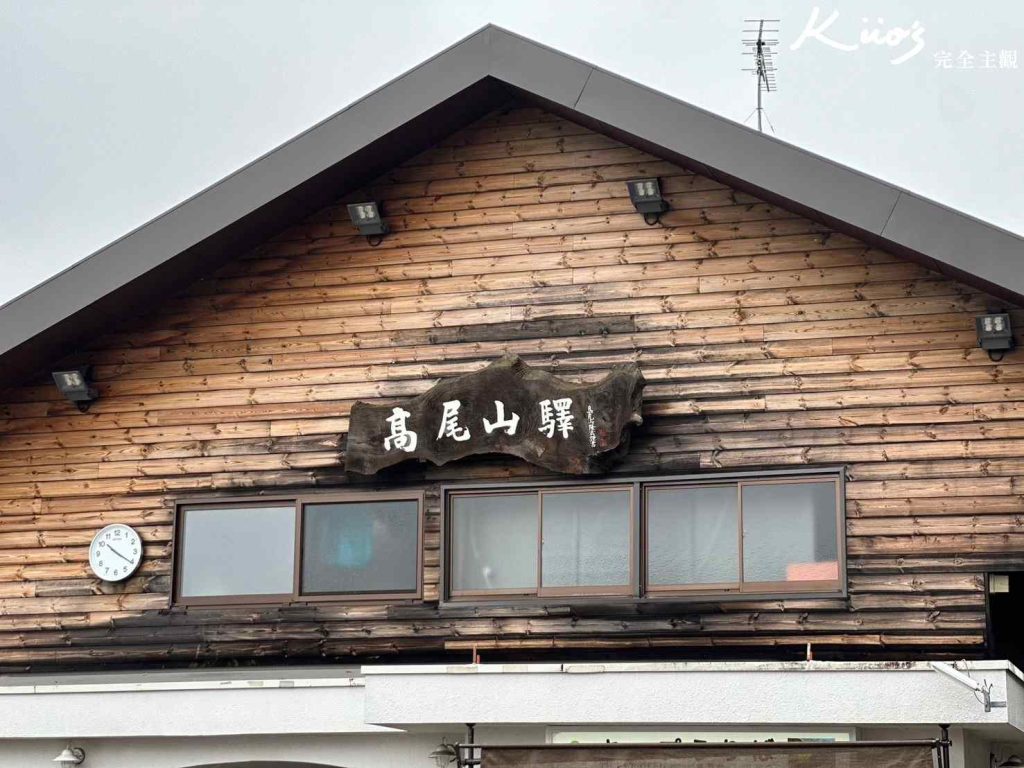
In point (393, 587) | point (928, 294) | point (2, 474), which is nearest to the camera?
point (928, 294)

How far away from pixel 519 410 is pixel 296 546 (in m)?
1.99

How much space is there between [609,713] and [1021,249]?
3879 mm

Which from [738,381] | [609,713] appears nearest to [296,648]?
[609,713]

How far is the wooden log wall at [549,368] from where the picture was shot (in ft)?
33.7

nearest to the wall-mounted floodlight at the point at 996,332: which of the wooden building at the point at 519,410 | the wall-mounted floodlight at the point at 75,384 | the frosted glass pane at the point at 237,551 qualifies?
the wooden building at the point at 519,410

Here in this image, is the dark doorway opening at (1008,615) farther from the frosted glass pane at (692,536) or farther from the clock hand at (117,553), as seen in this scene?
the clock hand at (117,553)

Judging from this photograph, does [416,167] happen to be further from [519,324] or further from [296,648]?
[296,648]

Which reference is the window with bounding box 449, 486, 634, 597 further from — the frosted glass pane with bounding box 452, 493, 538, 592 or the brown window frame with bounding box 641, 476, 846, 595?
the brown window frame with bounding box 641, 476, 846, 595

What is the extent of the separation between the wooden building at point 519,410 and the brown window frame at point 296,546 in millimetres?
25

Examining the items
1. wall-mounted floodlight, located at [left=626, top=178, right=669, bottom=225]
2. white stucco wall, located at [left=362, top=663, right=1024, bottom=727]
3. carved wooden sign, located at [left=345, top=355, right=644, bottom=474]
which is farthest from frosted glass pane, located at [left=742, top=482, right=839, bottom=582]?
wall-mounted floodlight, located at [left=626, top=178, right=669, bottom=225]

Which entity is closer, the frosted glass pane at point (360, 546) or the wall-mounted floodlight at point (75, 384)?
the frosted glass pane at point (360, 546)

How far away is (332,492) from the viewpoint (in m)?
11.5

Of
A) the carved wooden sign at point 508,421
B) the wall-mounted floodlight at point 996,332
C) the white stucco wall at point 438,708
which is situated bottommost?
the white stucco wall at point 438,708

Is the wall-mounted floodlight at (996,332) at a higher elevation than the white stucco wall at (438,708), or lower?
higher
